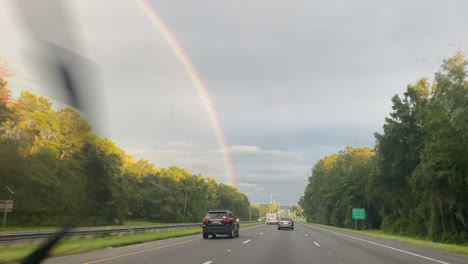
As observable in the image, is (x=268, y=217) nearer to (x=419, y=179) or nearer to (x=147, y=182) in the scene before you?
(x=147, y=182)

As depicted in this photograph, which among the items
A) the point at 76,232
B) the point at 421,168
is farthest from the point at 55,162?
the point at 421,168

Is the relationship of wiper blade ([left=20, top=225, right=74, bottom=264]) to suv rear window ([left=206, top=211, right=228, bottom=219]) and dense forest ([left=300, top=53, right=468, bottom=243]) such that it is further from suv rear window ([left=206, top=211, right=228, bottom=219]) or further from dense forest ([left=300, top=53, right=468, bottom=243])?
dense forest ([left=300, top=53, right=468, bottom=243])

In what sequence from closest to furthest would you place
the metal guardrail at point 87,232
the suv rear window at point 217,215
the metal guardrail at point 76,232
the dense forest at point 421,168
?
the metal guardrail at point 76,232 < the metal guardrail at point 87,232 < the suv rear window at point 217,215 < the dense forest at point 421,168

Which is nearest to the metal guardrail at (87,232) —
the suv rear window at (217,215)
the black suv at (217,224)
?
the black suv at (217,224)

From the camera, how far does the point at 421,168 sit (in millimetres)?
36281

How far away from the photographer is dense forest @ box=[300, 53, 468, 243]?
3042cm

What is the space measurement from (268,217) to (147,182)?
35526 millimetres

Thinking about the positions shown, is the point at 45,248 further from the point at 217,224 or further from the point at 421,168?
the point at 421,168

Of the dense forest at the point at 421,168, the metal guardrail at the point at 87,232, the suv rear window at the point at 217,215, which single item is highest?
the dense forest at the point at 421,168

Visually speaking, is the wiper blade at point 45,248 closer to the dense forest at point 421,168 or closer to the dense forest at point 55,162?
the dense forest at point 55,162

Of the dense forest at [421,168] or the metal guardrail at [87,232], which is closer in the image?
the metal guardrail at [87,232]

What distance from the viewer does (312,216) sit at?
5231 inches

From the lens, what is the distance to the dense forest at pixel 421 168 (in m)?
30.4

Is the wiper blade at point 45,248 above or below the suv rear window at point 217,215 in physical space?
below
